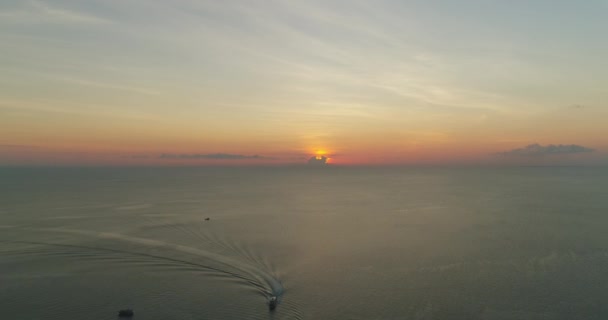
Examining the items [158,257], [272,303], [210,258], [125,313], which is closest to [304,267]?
[272,303]

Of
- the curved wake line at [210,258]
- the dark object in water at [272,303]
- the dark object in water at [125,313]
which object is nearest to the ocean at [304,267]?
the curved wake line at [210,258]

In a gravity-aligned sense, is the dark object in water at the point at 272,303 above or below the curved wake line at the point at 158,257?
below

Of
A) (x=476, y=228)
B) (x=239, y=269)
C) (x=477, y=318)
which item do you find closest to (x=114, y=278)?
(x=239, y=269)

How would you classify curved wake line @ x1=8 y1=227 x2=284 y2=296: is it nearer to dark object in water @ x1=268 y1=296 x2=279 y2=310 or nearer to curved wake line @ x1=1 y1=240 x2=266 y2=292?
curved wake line @ x1=1 y1=240 x2=266 y2=292

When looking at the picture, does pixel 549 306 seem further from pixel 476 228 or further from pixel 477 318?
pixel 476 228

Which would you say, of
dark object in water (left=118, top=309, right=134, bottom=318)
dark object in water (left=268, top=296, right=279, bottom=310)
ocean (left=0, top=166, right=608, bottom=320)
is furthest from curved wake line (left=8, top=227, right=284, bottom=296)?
dark object in water (left=118, top=309, right=134, bottom=318)

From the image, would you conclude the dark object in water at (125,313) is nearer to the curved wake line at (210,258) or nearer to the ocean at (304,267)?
the ocean at (304,267)

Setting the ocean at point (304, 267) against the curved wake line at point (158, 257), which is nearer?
the ocean at point (304, 267)

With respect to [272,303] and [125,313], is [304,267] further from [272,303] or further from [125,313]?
[125,313]

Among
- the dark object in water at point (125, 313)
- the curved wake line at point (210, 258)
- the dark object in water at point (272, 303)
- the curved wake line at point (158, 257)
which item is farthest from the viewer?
the curved wake line at point (158, 257)

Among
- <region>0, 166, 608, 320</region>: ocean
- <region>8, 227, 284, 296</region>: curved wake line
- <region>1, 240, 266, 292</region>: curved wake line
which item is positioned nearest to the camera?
<region>0, 166, 608, 320</region>: ocean

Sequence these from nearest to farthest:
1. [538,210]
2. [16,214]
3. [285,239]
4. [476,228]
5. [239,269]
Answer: [239,269], [285,239], [476,228], [16,214], [538,210]
